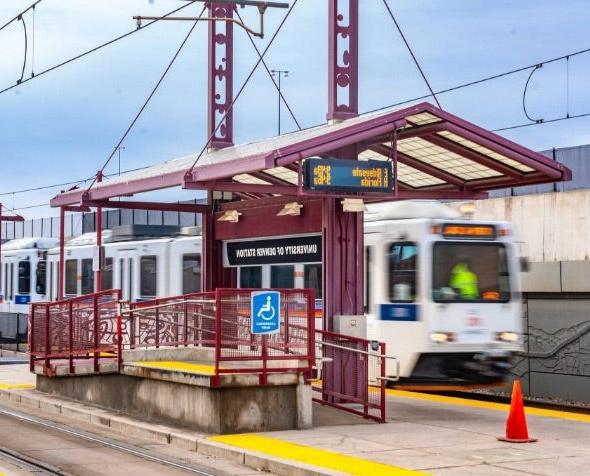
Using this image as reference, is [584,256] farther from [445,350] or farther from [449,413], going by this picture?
[449,413]

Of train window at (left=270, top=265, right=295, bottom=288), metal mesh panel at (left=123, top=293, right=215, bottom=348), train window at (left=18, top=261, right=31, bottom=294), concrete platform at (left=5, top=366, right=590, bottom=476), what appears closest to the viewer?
concrete platform at (left=5, top=366, right=590, bottom=476)

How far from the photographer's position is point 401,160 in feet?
65.5

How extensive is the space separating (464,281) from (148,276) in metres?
12.4

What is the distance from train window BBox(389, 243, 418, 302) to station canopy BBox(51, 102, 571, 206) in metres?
1.11

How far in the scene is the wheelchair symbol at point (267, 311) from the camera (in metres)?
15.8

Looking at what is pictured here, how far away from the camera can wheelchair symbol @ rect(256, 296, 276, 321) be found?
1579 centimetres

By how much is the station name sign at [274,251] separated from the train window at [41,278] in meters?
18.8

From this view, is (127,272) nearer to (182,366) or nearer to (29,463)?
(182,366)

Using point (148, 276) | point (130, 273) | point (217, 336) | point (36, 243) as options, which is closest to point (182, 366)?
point (217, 336)

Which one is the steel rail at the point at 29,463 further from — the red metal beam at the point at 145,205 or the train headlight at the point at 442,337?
the train headlight at the point at 442,337

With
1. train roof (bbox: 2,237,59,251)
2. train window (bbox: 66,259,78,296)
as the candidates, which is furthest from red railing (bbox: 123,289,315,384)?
train roof (bbox: 2,237,59,251)

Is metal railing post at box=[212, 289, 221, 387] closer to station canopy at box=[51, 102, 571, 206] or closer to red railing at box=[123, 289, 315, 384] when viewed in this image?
red railing at box=[123, 289, 315, 384]

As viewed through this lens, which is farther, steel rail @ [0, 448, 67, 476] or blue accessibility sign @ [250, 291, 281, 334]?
blue accessibility sign @ [250, 291, 281, 334]

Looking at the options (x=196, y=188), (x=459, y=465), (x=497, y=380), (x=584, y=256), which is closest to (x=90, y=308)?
(x=196, y=188)
